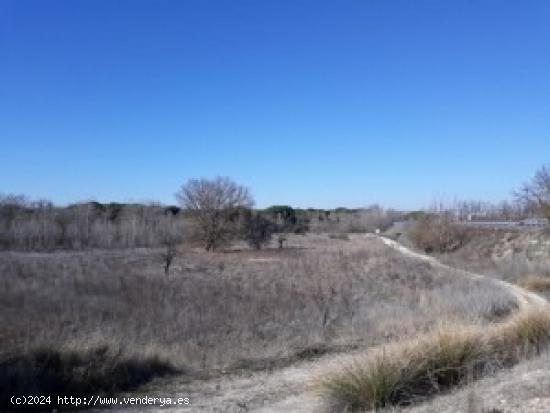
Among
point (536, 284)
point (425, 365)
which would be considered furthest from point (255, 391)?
point (536, 284)

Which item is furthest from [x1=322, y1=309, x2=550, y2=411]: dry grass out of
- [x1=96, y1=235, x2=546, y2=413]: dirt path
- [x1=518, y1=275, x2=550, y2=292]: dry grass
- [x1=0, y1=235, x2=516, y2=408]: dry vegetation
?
[x1=518, y1=275, x2=550, y2=292]: dry grass

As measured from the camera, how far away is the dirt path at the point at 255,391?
9219 millimetres

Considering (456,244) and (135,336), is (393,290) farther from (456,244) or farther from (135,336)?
(456,244)

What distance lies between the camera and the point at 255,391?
10492mm

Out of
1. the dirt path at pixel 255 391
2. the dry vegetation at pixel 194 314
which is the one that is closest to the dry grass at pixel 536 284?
the dry vegetation at pixel 194 314

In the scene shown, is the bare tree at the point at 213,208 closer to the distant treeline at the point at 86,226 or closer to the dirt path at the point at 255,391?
the distant treeline at the point at 86,226

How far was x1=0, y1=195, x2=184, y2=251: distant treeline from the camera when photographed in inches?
2586

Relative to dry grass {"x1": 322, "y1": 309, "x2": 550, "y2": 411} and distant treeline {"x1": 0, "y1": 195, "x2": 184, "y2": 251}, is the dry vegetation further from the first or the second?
distant treeline {"x1": 0, "y1": 195, "x2": 184, "y2": 251}

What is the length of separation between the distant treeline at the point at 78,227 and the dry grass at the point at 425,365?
57.5 meters

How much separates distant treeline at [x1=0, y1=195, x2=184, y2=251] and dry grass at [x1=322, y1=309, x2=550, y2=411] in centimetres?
5753

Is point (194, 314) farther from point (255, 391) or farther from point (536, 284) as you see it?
point (536, 284)

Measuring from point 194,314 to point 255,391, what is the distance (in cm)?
1113

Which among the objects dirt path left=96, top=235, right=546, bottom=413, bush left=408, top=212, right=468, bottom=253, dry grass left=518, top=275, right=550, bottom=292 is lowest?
dirt path left=96, top=235, right=546, bottom=413

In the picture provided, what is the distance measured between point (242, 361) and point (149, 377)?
7.14 ft
